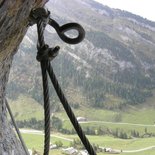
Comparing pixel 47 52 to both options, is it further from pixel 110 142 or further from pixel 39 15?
pixel 110 142

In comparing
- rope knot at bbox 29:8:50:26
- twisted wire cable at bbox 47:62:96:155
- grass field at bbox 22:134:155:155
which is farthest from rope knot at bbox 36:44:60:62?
grass field at bbox 22:134:155:155

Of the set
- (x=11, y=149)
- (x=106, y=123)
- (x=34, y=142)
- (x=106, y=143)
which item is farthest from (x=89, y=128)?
(x=11, y=149)

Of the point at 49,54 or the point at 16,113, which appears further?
the point at 16,113

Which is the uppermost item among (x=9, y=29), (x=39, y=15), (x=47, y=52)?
(x=39, y=15)

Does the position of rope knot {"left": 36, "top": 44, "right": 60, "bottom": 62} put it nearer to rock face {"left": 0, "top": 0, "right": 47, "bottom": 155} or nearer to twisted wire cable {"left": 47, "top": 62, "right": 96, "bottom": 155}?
twisted wire cable {"left": 47, "top": 62, "right": 96, "bottom": 155}

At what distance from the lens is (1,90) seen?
3826 mm

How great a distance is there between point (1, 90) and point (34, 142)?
12790 cm

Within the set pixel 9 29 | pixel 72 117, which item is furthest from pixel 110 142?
pixel 9 29

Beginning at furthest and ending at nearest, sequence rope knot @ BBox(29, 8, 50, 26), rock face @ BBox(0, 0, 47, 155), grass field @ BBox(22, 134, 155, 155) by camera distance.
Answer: grass field @ BBox(22, 134, 155, 155) < rope knot @ BBox(29, 8, 50, 26) < rock face @ BBox(0, 0, 47, 155)

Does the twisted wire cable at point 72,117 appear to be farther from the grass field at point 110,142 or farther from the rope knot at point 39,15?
the grass field at point 110,142

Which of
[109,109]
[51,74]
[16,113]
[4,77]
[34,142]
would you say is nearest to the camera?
[51,74]

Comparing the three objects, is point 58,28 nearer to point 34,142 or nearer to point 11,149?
point 11,149

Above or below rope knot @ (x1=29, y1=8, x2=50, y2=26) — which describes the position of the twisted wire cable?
below

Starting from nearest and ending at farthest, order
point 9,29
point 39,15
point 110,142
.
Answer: point 9,29 < point 39,15 < point 110,142
